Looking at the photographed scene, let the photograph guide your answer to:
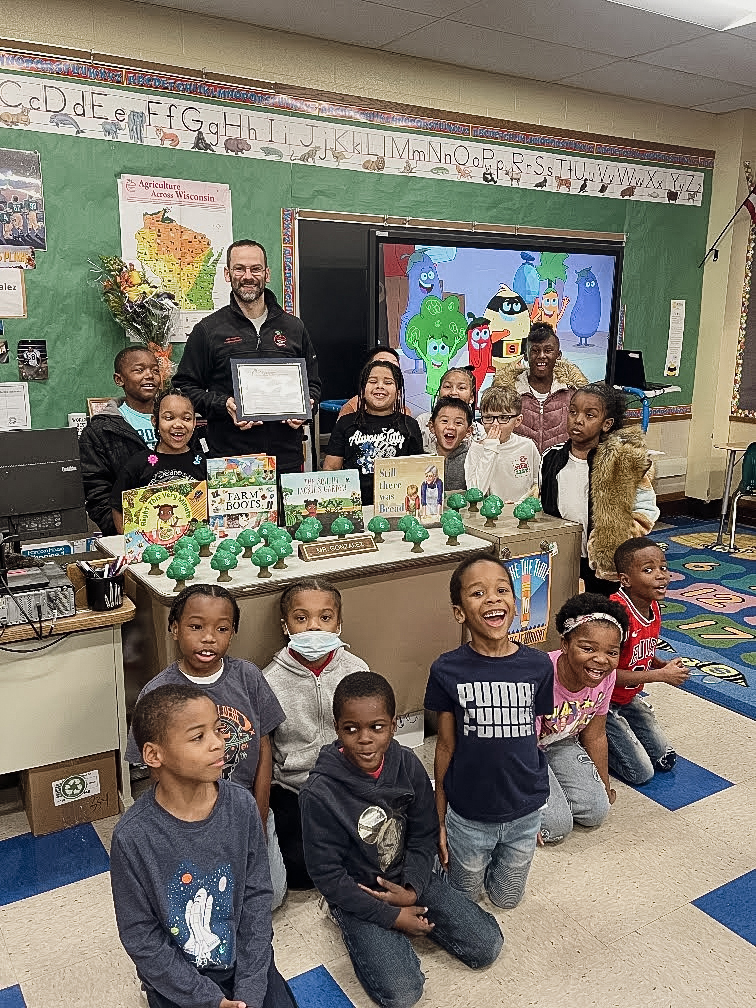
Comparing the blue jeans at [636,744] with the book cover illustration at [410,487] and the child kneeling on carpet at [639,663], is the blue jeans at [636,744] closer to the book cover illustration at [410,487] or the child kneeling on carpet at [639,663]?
the child kneeling on carpet at [639,663]

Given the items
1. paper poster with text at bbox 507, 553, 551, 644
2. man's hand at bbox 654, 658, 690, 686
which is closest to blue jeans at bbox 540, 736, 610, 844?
man's hand at bbox 654, 658, 690, 686

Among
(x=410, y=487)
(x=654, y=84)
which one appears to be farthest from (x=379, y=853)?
(x=654, y=84)

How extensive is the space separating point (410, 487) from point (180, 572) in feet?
3.30

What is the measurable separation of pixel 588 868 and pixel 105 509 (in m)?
2.13

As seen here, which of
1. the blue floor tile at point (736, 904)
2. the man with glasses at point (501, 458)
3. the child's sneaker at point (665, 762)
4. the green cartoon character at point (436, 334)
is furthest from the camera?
the green cartoon character at point (436, 334)

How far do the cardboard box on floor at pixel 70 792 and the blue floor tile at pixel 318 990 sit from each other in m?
0.96

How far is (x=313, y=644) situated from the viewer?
8.19ft

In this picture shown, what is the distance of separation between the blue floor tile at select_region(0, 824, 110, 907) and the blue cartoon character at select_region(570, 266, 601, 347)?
481 centimetres

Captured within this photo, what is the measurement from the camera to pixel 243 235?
182 inches

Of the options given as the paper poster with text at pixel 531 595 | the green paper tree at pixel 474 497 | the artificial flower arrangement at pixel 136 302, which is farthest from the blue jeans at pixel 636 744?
the artificial flower arrangement at pixel 136 302

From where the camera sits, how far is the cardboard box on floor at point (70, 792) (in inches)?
106

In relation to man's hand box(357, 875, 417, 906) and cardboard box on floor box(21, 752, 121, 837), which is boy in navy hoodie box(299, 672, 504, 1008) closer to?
man's hand box(357, 875, 417, 906)

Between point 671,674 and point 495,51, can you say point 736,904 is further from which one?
point 495,51

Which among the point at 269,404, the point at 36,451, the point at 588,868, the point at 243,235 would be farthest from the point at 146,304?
the point at 588,868
